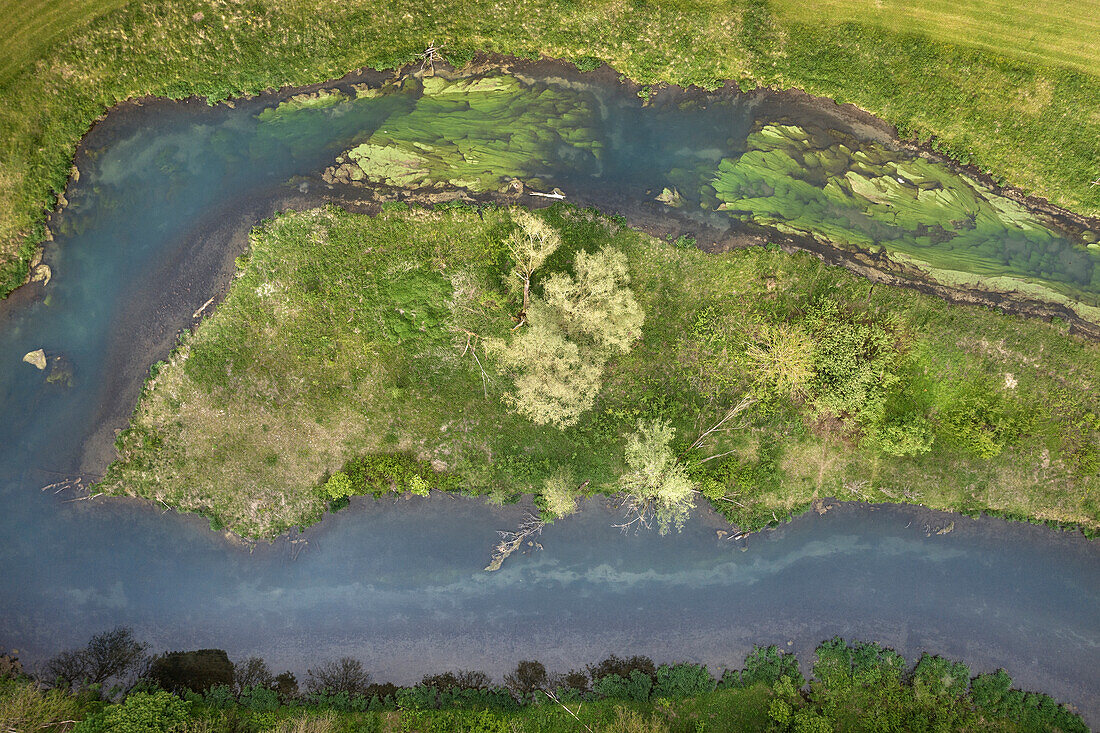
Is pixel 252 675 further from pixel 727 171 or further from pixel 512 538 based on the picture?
pixel 727 171

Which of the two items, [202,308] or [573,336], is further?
[202,308]

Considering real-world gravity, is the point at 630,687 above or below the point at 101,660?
below

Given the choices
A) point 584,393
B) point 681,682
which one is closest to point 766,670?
point 681,682

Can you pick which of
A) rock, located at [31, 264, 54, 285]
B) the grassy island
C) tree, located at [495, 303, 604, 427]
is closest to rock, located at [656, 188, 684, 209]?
the grassy island

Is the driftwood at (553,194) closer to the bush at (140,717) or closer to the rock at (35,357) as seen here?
the rock at (35,357)

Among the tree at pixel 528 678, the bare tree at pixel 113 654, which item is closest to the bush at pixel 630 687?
the tree at pixel 528 678

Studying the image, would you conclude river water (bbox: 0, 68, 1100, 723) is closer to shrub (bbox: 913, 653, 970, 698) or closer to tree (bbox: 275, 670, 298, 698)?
shrub (bbox: 913, 653, 970, 698)

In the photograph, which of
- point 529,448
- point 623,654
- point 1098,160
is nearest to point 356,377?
point 529,448
